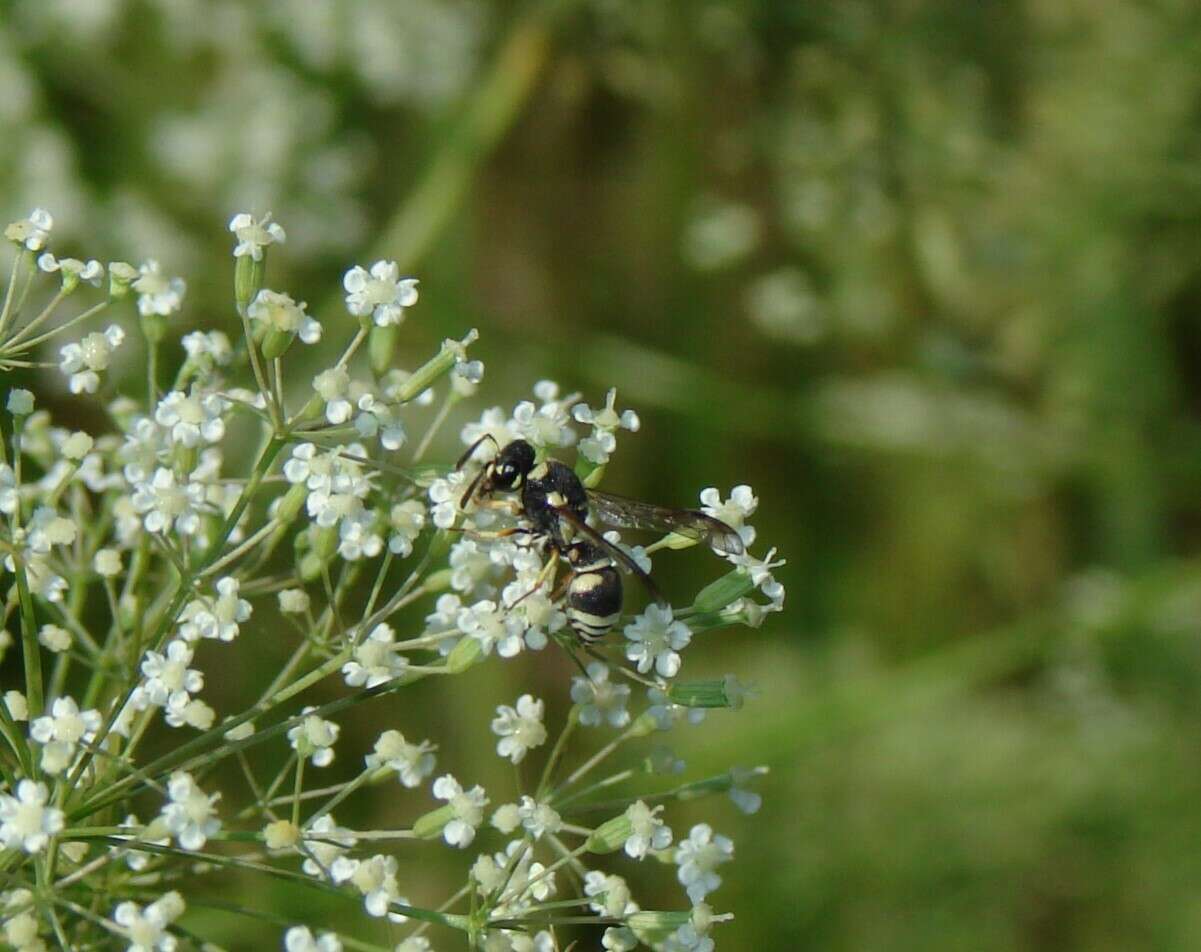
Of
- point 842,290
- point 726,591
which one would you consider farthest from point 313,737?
point 842,290

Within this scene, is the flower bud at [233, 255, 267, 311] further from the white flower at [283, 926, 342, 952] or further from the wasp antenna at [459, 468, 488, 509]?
the white flower at [283, 926, 342, 952]

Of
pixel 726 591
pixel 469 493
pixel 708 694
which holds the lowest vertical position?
pixel 708 694

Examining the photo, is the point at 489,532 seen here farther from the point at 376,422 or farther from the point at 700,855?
the point at 700,855

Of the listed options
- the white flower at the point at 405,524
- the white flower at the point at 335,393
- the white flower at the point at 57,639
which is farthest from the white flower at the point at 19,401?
the white flower at the point at 405,524

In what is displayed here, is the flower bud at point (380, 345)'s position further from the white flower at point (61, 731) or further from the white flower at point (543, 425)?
the white flower at point (61, 731)

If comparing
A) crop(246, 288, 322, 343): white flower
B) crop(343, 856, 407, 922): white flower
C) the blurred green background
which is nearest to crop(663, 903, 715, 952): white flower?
crop(343, 856, 407, 922): white flower

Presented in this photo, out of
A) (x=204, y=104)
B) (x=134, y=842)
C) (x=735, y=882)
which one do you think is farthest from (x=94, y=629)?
(x=134, y=842)
